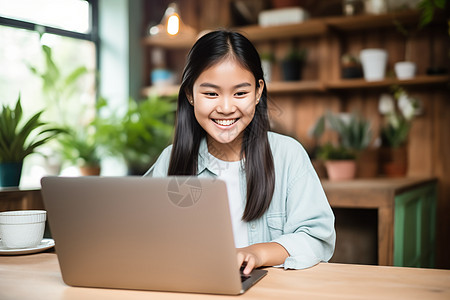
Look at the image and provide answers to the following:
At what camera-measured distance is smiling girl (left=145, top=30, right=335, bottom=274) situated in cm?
123

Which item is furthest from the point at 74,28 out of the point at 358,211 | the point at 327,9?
the point at 358,211

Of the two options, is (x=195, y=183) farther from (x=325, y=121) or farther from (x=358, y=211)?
(x=325, y=121)

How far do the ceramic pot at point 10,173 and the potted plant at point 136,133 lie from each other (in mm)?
1570

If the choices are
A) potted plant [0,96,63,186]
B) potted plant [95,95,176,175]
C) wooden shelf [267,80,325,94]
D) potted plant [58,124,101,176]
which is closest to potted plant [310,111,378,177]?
wooden shelf [267,80,325,94]

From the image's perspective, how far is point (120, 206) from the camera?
2.64 feet

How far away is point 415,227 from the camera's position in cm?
264

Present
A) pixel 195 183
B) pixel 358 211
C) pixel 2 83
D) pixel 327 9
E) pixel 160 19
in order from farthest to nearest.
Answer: pixel 160 19, pixel 327 9, pixel 2 83, pixel 358 211, pixel 195 183

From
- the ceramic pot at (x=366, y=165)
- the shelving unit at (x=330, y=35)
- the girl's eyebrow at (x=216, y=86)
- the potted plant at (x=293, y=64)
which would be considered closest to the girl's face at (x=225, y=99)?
the girl's eyebrow at (x=216, y=86)

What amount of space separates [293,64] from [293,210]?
2.17 metres

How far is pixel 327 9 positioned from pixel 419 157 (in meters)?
1.18

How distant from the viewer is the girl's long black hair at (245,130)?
4.23ft

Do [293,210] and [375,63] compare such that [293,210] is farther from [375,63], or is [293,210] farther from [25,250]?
[375,63]

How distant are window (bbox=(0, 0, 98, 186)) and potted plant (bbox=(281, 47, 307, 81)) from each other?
1.37m

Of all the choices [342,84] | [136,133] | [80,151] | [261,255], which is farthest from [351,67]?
[261,255]
